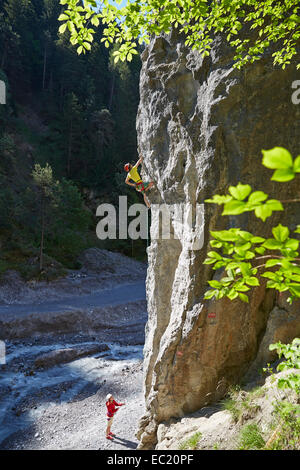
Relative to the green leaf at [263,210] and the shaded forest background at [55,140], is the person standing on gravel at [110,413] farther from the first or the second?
the shaded forest background at [55,140]

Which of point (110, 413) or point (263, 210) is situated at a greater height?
point (263, 210)

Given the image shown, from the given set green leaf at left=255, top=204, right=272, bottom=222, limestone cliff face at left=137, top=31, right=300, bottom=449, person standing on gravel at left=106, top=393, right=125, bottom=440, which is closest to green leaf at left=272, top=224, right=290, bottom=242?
green leaf at left=255, top=204, right=272, bottom=222

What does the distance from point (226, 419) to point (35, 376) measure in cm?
1055

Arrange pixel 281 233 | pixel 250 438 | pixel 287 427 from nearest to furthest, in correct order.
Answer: pixel 281 233
pixel 287 427
pixel 250 438

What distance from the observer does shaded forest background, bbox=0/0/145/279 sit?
24.2 m

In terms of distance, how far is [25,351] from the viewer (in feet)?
50.3

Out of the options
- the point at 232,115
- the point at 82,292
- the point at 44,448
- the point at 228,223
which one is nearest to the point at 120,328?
the point at 82,292

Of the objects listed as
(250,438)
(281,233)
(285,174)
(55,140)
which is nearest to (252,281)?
(281,233)

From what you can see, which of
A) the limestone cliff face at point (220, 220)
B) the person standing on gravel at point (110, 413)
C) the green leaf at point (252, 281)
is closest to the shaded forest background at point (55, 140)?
the person standing on gravel at point (110, 413)

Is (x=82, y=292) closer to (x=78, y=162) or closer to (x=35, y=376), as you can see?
(x=35, y=376)

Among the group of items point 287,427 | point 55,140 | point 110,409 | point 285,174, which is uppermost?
point 55,140

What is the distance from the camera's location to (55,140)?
38.5 metres

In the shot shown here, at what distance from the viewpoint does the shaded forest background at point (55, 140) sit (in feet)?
79.4

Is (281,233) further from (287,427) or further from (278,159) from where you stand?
(287,427)
